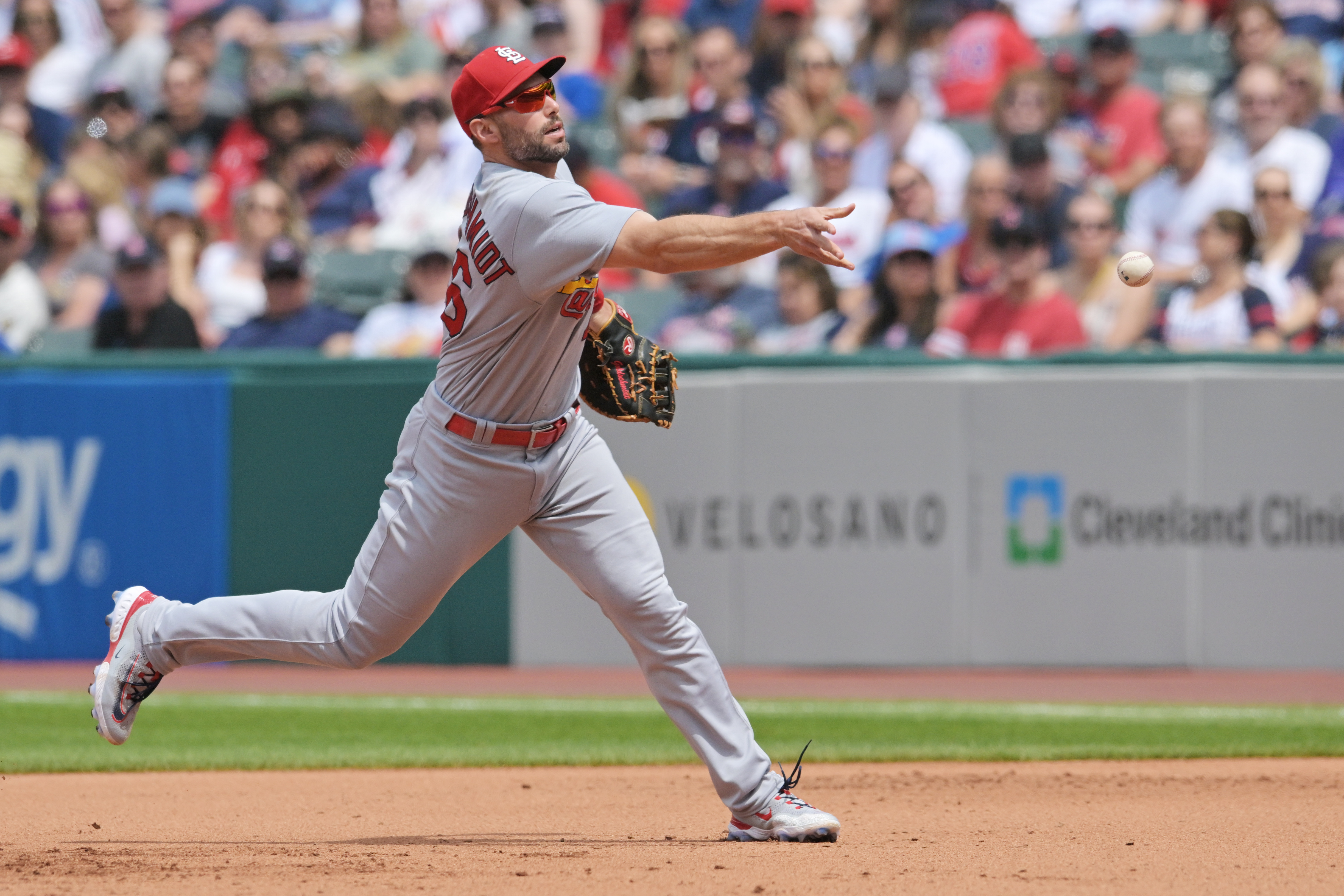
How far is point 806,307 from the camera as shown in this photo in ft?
30.9

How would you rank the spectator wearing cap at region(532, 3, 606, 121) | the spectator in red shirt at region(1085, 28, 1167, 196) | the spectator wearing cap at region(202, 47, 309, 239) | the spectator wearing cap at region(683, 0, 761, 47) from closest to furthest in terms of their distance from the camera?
1. the spectator in red shirt at region(1085, 28, 1167, 196)
2. the spectator wearing cap at region(532, 3, 606, 121)
3. the spectator wearing cap at region(683, 0, 761, 47)
4. the spectator wearing cap at region(202, 47, 309, 239)

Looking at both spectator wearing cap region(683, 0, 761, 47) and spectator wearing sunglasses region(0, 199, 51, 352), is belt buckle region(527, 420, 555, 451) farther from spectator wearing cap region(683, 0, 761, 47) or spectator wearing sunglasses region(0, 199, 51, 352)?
spectator wearing cap region(683, 0, 761, 47)

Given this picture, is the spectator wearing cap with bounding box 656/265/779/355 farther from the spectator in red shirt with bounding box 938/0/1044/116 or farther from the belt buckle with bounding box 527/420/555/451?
the belt buckle with bounding box 527/420/555/451

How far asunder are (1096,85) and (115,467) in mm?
6077

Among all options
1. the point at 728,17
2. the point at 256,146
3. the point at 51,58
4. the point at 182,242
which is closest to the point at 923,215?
the point at 728,17

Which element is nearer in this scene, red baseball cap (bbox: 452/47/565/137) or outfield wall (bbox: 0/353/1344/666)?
red baseball cap (bbox: 452/47/565/137)

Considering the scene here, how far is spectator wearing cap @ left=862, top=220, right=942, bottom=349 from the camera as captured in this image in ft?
29.4

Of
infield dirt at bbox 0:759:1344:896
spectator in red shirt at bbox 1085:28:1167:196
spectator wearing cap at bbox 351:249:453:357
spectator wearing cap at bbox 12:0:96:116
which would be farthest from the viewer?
spectator wearing cap at bbox 12:0:96:116

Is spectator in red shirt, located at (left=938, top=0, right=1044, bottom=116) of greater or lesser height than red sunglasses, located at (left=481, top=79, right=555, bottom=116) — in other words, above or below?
above

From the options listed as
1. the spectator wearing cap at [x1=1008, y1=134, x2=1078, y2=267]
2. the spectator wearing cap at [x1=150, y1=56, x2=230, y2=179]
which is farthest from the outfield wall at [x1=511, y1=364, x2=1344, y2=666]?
the spectator wearing cap at [x1=150, y1=56, x2=230, y2=179]

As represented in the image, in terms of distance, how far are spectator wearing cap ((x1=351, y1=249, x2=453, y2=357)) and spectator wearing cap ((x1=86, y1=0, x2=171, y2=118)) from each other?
4597 mm

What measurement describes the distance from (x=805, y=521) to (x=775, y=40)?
14.9 ft

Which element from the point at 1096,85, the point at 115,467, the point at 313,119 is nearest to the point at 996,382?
the point at 1096,85

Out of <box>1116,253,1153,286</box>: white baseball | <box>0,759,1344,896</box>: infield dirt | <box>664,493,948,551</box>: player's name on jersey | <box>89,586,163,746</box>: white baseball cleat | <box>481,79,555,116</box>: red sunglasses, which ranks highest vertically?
<box>481,79,555,116</box>: red sunglasses
